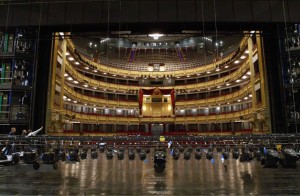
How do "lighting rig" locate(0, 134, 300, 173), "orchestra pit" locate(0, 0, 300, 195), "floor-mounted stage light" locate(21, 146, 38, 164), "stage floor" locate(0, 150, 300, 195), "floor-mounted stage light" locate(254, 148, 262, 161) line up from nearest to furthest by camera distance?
"stage floor" locate(0, 150, 300, 195) → "orchestra pit" locate(0, 0, 300, 195) → "floor-mounted stage light" locate(21, 146, 38, 164) → "lighting rig" locate(0, 134, 300, 173) → "floor-mounted stage light" locate(254, 148, 262, 161)

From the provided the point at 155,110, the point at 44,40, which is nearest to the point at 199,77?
the point at 155,110

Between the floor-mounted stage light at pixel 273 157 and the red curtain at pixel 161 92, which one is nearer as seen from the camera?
the floor-mounted stage light at pixel 273 157

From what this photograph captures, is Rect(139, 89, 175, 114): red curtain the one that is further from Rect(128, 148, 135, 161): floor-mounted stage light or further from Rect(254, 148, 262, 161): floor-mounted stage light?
Rect(128, 148, 135, 161): floor-mounted stage light

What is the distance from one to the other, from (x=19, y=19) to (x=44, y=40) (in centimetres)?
164

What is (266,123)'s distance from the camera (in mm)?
15219

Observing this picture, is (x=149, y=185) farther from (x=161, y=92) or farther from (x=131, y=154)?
(x=161, y=92)

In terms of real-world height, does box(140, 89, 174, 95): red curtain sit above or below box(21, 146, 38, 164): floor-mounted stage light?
above

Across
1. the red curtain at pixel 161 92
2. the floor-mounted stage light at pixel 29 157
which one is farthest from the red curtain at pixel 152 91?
the floor-mounted stage light at pixel 29 157

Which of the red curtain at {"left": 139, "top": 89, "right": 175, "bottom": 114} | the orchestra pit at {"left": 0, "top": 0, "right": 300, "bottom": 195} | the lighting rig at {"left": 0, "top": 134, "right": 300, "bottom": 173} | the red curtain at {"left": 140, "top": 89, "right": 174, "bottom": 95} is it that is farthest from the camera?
the red curtain at {"left": 140, "top": 89, "right": 174, "bottom": 95}

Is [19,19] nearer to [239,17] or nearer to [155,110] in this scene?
[239,17]

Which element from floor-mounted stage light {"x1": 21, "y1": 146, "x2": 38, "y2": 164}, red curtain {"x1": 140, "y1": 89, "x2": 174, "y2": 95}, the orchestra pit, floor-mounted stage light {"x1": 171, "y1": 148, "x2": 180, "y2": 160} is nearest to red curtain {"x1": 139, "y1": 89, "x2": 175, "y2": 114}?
red curtain {"x1": 140, "y1": 89, "x2": 174, "y2": 95}

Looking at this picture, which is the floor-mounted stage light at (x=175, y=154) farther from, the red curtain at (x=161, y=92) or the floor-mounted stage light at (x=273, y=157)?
the red curtain at (x=161, y=92)

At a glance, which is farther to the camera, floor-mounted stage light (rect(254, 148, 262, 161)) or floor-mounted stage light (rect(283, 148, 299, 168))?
floor-mounted stage light (rect(254, 148, 262, 161))

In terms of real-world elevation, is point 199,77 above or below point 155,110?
above
